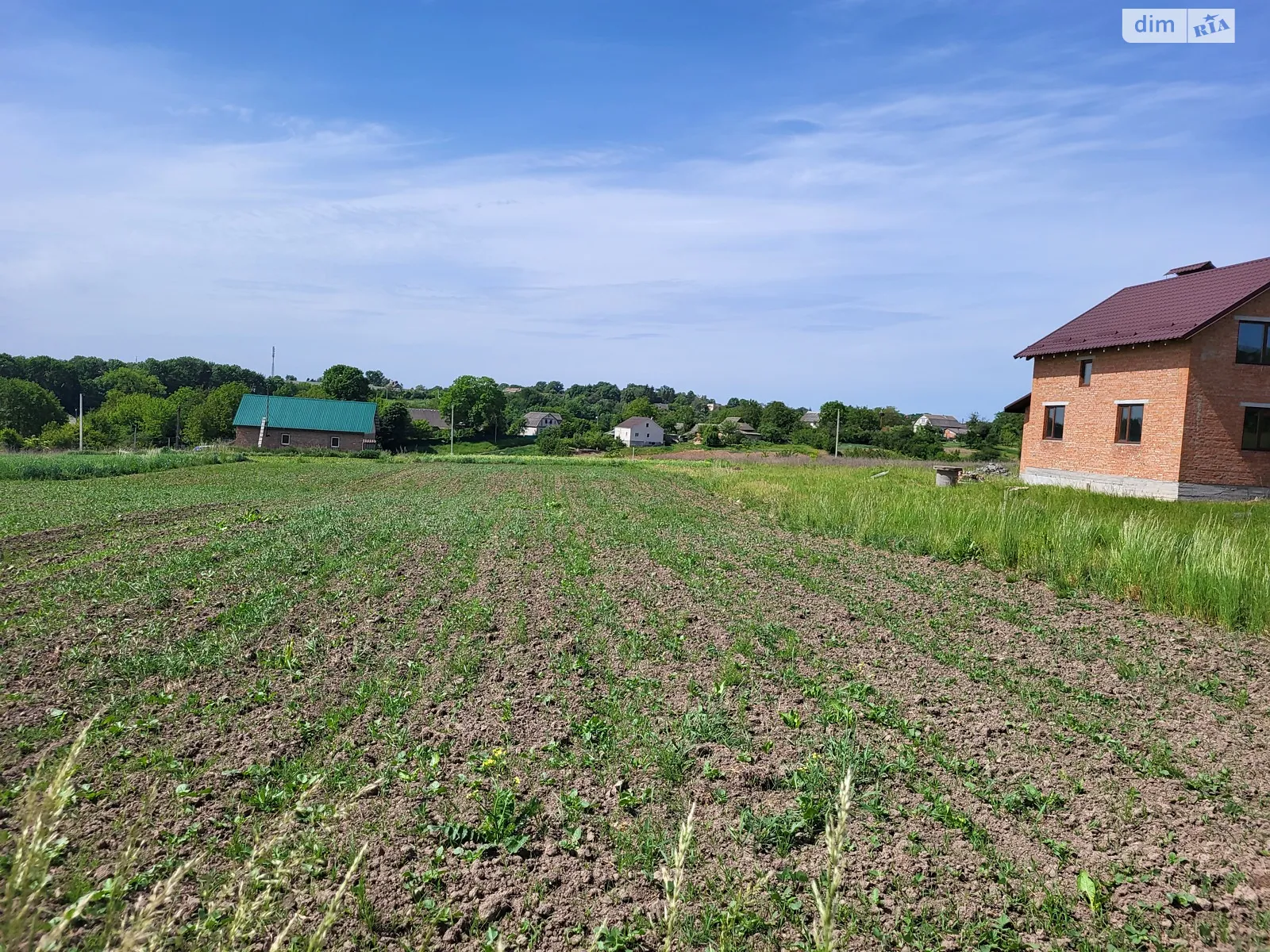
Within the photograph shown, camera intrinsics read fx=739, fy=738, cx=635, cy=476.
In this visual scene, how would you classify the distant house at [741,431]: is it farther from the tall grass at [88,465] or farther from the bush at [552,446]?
the tall grass at [88,465]

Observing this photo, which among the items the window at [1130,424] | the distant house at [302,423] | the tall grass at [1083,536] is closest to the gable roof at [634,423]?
the distant house at [302,423]

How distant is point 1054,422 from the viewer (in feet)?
93.5

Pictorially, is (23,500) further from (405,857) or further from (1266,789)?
(1266,789)

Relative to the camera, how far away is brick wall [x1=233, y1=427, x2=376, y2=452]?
60.9 metres

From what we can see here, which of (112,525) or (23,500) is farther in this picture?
(23,500)

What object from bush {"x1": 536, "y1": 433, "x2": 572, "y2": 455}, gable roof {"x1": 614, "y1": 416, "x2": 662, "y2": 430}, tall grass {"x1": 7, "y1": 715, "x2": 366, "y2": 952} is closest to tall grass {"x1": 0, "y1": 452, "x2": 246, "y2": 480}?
tall grass {"x1": 7, "y1": 715, "x2": 366, "y2": 952}

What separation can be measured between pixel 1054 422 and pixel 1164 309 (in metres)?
5.38

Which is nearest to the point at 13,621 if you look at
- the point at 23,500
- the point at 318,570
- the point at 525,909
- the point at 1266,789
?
the point at 318,570

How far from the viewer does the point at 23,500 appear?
2005 centimetres

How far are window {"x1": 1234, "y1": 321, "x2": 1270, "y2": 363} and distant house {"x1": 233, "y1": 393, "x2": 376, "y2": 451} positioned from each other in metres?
57.6

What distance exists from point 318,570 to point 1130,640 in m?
10.5

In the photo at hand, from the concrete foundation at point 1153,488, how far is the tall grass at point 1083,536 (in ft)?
4.50

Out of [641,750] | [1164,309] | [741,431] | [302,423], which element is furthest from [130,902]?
[741,431]

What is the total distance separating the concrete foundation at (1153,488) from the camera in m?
22.1
